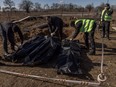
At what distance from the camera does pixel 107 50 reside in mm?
9383

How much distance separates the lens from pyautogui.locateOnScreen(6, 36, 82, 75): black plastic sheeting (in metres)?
6.90

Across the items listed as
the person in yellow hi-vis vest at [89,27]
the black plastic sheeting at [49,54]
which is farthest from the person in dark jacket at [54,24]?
the black plastic sheeting at [49,54]

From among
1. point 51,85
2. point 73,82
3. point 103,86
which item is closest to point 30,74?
point 51,85

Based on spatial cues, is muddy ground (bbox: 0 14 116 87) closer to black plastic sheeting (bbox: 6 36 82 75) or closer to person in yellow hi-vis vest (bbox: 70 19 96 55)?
black plastic sheeting (bbox: 6 36 82 75)

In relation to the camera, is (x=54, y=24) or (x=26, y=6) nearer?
(x=54, y=24)

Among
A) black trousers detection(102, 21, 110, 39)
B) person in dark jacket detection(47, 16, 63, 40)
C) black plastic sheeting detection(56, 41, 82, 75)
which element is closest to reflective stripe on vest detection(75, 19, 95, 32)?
black plastic sheeting detection(56, 41, 82, 75)

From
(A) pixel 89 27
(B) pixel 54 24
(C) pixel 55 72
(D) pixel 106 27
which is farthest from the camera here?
(D) pixel 106 27

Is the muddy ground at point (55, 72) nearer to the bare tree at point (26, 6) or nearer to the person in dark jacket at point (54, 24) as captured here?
the person in dark jacket at point (54, 24)

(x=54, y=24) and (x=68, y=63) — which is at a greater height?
(x=54, y=24)

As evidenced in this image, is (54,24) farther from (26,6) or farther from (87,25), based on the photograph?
(26,6)

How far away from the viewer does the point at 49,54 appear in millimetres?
7652

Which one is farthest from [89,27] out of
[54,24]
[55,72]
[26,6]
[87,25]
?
[26,6]

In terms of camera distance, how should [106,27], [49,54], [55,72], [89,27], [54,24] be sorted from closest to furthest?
[55,72]
[49,54]
[89,27]
[54,24]
[106,27]

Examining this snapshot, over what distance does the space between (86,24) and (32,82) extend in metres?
3.41
